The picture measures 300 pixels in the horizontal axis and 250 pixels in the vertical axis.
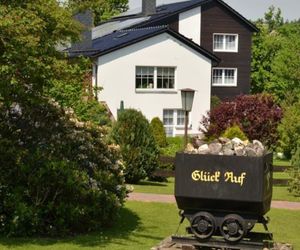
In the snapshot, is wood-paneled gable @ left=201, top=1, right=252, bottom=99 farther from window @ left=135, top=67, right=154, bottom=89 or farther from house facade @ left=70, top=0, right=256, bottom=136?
window @ left=135, top=67, right=154, bottom=89

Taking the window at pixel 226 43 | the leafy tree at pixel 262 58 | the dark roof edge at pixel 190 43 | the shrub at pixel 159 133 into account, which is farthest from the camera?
the leafy tree at pixel 262 58

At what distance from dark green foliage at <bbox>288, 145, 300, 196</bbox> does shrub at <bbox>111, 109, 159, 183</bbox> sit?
381 cm

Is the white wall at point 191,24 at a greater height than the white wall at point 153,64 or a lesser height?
greater

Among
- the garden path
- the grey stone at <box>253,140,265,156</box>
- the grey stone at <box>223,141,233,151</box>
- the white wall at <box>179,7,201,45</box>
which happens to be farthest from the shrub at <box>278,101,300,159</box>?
the grey stone at <box>223,141,233,151</box>

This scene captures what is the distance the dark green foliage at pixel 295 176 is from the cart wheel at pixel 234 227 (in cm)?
1080

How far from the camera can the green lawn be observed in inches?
424

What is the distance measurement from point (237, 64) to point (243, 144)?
40421mm

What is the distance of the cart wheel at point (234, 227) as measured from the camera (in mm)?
8023

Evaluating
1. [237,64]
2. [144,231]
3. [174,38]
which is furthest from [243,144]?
[237,64]

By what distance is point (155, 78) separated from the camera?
39.5 metres

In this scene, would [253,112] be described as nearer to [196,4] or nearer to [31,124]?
[196,4]

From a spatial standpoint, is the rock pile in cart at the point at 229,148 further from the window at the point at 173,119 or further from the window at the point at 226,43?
the window at the point at 226,43

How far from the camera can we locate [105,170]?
12.4 meters

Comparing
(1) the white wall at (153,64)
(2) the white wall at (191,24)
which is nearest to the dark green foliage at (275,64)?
(2) the white wall at (191,24)
